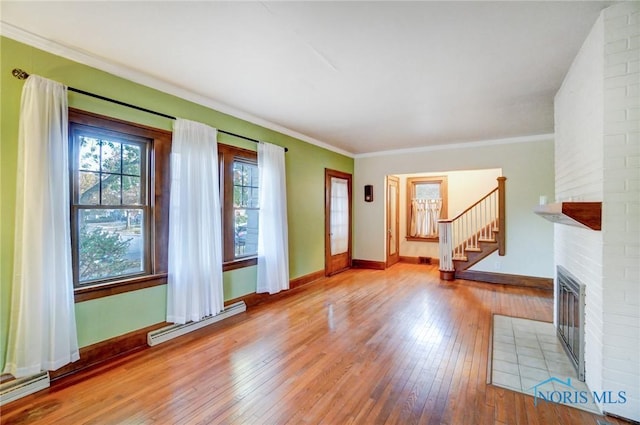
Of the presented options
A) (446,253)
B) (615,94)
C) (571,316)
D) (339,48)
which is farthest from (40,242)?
(446,253)

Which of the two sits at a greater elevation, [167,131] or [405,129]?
[405,129]

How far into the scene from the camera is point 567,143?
2.89m

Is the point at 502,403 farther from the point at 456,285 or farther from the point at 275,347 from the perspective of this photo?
the point at 456,285

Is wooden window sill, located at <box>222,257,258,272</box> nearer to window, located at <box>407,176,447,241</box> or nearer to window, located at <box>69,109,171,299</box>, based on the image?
window, located at <box>69,109,171,299</box>

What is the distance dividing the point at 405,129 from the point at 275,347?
12.6 feet

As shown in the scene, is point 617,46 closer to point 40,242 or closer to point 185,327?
point 40,242

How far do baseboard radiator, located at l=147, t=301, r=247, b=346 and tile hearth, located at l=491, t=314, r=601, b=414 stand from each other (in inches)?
117

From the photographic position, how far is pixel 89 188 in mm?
2727

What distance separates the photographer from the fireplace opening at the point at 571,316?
2396 millimetres

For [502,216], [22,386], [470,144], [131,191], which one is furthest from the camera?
[470,144]

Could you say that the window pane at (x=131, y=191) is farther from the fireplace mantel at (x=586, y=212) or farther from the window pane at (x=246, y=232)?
the fireplace mantel at (x=586, y=212)

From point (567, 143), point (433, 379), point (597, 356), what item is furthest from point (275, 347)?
point (567, 143)

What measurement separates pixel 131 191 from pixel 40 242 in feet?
3.03

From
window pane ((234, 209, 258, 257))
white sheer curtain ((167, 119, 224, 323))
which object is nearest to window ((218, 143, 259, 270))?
window pane ((234, 209, 258, 257))
